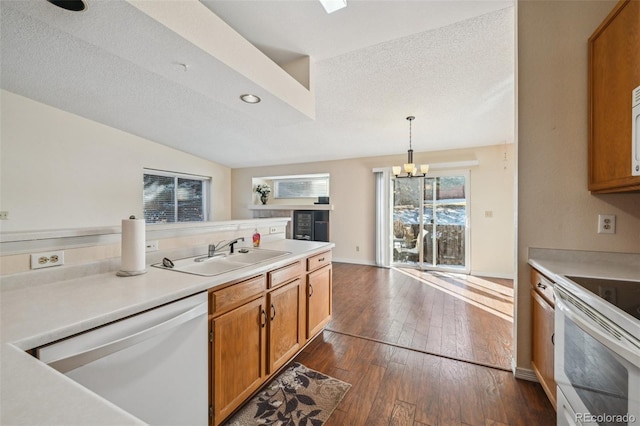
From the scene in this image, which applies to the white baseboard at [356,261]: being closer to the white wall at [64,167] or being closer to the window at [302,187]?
the window at [302,187]

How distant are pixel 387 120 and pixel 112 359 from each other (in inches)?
152

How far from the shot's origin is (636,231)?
1.67m

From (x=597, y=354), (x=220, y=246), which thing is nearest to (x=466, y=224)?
(x=597, y=354)

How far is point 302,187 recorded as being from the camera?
6598 millimetres

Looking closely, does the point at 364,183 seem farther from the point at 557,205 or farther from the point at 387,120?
the point at 557,205

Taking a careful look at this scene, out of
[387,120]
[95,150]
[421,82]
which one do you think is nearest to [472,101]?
[421,82]

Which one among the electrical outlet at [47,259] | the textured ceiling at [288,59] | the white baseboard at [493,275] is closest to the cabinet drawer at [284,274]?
the electrical outlet at [47,259]

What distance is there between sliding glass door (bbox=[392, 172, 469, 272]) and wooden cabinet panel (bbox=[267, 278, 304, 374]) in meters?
3.80

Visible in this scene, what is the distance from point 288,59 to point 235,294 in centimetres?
220

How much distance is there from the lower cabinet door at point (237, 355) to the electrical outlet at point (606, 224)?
2262mm

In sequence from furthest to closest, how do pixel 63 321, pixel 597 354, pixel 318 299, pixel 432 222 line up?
1. pixel 432 222
2. pixel 318 299
3. pixel 597 354
4. pixel 63 321

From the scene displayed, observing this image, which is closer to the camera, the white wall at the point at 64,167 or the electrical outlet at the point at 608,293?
the electrical outlet at the point at 608,293

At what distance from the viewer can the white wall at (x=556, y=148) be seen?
1.73 metres

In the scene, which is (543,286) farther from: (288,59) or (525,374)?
(288,59)
